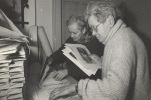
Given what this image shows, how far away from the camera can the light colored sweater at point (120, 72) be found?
883 mm

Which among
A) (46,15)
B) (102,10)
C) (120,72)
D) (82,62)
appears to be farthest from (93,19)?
(46,15)

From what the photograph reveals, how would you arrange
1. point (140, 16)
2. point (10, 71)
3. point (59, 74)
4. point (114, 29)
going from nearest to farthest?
point (10, 71) < point (114, 29) < point (59, 74) < point (140, 16)

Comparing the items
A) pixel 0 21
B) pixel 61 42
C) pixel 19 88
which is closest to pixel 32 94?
pixel 19 88

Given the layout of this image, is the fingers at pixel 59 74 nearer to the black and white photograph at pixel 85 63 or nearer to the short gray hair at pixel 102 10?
the black and white photograph at pixel 85 63

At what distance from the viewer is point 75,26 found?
1727 mm

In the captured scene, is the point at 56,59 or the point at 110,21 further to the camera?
the point at 56,59

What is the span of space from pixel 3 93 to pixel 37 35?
1.00m

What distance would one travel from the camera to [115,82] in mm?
869

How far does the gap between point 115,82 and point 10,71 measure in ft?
1.40

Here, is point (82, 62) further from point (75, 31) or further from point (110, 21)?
point (75, 31)

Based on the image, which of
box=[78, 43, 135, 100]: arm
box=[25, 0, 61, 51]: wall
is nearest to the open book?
box=[78, 43, 135, 100]: arm

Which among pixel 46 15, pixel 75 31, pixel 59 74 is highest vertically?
pixel 46 15

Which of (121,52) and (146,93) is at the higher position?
(121,52)

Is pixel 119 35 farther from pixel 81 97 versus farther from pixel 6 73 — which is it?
pixel 6 73
